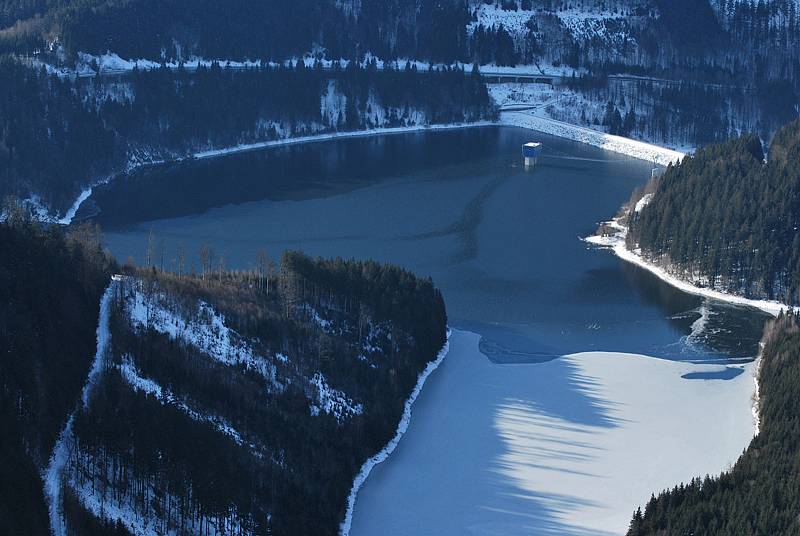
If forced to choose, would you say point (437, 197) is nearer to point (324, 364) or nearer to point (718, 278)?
point (718, 278)

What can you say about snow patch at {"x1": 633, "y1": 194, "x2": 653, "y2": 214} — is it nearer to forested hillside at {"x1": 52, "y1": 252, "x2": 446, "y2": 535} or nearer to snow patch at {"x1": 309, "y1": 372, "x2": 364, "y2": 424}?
forested hillside at {"x1": 52, "y1": 252, "x2": 446, "y2": 535}

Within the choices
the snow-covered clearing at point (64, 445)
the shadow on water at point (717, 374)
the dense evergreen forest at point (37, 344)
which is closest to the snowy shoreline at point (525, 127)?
the shadow on water at point (717, 374)

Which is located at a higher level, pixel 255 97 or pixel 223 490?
pixel 255 97

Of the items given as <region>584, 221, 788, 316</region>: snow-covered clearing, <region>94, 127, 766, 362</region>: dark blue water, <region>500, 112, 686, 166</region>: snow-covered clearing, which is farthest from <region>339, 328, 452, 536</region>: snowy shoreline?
<region>500, 112, 686, 166</region>: snow-covered clearing

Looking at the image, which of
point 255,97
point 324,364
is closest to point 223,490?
point 324,364

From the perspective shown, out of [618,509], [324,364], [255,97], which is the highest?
[255,97]

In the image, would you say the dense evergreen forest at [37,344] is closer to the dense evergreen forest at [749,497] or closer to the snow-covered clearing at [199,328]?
the snow-covered clearing at [199,328]
